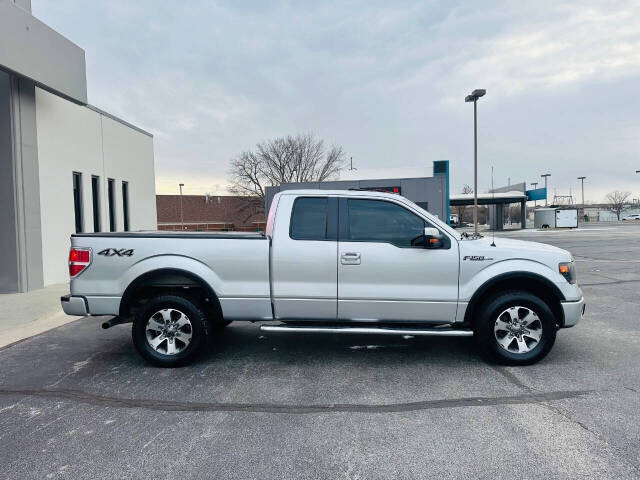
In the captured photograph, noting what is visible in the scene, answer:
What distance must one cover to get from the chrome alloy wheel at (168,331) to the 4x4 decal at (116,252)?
0.75 metres

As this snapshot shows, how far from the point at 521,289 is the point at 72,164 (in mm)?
12197

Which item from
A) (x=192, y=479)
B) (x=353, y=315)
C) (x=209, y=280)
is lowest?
(x=192, y=479)

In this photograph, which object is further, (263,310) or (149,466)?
(263,310)

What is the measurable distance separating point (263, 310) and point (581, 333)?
469 centimetres

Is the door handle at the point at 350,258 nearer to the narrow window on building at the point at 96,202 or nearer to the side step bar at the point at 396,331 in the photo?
the side step bar at the point at 396,331

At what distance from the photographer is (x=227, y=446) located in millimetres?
3279

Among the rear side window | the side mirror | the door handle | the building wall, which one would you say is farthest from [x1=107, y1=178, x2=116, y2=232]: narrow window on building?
the side mirror

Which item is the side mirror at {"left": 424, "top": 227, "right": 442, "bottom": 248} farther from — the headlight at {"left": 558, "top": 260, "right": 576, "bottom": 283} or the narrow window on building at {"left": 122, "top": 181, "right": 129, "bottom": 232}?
the narrow window on building at {"left": 122, "top": 181, "right": 129, "bottom": 232}

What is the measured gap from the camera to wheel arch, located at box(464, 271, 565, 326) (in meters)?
4.87

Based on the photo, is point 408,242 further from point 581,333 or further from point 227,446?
point 581,333

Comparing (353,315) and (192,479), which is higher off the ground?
(353,315)

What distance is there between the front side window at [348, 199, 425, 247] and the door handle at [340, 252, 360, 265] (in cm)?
19

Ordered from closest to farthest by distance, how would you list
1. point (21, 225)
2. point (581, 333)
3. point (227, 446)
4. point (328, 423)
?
point (227, 446) < point (328, 423) < point (581, 333) < point (21, 225)

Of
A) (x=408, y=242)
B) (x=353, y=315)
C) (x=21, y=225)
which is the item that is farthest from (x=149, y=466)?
(x=21, y=225)
